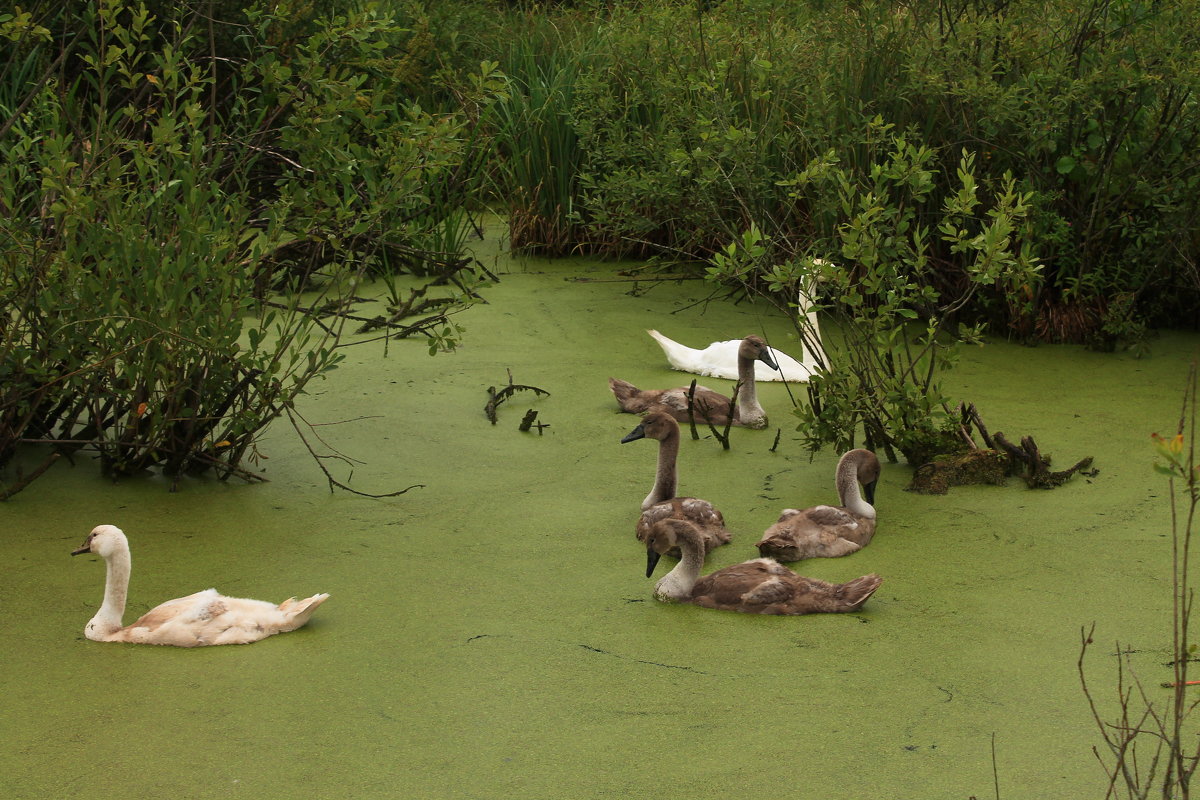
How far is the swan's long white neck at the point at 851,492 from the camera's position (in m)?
4.14

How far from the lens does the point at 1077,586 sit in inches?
148

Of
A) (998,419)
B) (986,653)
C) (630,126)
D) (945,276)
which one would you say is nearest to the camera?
(986,653)

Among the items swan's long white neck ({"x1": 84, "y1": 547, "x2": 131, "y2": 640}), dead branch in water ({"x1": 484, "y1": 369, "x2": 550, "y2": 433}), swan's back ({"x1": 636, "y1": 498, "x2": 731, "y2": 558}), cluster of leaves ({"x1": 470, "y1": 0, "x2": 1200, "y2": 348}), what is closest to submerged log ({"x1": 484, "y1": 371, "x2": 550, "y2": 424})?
dead branch in water ({"x1": 484, "y1": 369, "x2": 550, "y2": 433})

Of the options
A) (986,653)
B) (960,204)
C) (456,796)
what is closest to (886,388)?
(960,204)

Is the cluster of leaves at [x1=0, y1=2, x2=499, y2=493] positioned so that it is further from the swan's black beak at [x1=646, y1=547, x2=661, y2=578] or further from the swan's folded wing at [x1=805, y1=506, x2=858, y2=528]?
the swan's folded wing at [x1=805, y1=506, x2=858, y2=528]

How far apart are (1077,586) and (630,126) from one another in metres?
4.12

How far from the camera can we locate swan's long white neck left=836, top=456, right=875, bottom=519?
13.6 ft

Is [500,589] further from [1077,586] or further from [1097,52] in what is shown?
[1097,52]

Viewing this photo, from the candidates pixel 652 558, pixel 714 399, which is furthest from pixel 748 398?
pixel 652 558

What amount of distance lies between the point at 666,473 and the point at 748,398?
99cm

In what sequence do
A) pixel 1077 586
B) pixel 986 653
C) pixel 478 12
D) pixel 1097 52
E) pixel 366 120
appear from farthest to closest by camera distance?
pixel 478 12, pixel 1097 52, pixel 366 120, pixel 1077 586, pixel 986 653

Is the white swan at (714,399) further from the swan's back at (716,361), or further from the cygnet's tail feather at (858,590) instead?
the cygnet's tail feather at (858,590)

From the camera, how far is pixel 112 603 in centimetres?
340

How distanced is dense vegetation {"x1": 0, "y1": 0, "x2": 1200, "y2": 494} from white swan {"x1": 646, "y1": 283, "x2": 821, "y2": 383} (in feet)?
1.01
